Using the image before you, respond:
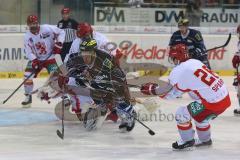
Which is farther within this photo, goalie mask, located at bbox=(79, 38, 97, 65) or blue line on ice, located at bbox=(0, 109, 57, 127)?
blue line on ice, located at bbox=(0, 109, 57, 127)

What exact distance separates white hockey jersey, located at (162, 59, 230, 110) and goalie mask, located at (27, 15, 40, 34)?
298cm

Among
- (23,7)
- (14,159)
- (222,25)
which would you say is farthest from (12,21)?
(14,159)

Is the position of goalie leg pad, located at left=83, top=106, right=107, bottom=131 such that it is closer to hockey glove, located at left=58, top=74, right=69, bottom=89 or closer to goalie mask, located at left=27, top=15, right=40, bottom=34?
hockey glove, located at left=58, top=74, right=69, bottom=89

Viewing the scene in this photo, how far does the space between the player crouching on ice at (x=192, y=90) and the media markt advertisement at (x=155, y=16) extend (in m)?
6.56

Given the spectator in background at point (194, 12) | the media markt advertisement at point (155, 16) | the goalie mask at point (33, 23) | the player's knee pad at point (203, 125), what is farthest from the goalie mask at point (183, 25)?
the spectator in background at point (194, 12)

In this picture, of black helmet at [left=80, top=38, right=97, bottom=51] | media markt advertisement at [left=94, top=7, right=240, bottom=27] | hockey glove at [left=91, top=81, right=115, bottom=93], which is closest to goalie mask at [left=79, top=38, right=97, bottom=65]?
black helmet at [left=80, top=38, right=97, bottom=51]

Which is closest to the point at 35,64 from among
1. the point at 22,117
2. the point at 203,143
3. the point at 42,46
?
the point at 42,46

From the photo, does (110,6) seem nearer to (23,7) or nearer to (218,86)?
(23,7)

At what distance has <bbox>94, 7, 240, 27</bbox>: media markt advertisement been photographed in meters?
12.3

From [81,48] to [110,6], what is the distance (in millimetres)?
5748

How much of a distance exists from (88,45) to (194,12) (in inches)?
256

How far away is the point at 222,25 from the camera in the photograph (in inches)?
506

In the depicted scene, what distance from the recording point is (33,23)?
829cm

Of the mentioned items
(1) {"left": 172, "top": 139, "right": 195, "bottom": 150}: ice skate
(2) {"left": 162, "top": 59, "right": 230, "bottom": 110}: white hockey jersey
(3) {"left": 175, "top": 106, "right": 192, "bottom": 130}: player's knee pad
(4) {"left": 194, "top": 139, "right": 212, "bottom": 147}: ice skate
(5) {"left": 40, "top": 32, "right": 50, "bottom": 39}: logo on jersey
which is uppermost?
(5) {"left": 40, "top": 32, "right": 50, "bottom": 39}: logo on jersey
